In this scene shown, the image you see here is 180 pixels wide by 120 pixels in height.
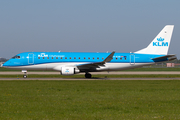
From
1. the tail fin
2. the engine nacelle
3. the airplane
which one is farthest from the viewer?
the tail fin

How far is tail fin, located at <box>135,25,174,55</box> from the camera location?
128 feet

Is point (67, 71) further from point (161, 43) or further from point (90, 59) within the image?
point (161, 43)

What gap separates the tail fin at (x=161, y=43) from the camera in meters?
39.1

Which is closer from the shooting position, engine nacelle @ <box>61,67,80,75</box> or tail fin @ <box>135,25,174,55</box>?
engine nacelle @ <box>61,67,80,75</box>

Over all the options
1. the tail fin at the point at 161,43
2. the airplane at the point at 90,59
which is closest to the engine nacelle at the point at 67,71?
the airplane at the point at 90,59

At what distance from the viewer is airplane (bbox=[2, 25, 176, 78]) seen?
1414 inches

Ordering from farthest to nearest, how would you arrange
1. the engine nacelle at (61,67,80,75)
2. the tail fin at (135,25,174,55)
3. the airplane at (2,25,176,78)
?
the tail fin at (135,25,174,55) → the airplane at (2,25,176,78) → the engine nacelle at (61,67,80,75)

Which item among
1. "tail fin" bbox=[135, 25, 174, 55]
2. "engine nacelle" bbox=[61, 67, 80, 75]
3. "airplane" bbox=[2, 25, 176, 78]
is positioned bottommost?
"engine nacelle" bbox=[61, 67, 80, 75]

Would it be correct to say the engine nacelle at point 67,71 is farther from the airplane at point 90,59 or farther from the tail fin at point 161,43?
the tail fin at point 161,43

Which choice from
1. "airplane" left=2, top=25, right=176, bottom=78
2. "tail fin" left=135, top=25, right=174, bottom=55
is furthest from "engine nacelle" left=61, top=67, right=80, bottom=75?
"tail fin" left=135, top=25, right=174, bottom=55

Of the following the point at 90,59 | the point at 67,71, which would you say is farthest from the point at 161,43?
the point at 67,71

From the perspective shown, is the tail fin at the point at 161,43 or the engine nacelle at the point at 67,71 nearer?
the engine nacelle at the point at 67,71

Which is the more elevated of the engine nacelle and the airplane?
the airplane

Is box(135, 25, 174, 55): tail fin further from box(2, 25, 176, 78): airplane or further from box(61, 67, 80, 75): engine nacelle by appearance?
box(61, 67, 80, 75): engine nacelle
